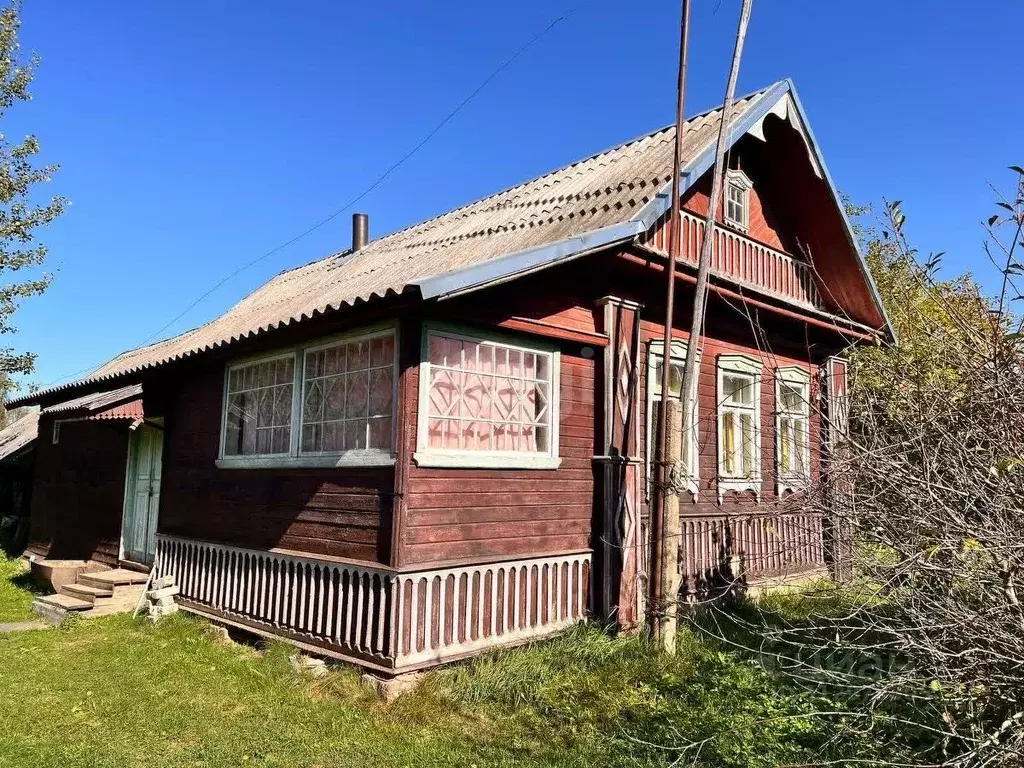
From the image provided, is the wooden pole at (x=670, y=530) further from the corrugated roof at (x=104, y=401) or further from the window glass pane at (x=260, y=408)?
the corrugated roof at (x=104, y=401)

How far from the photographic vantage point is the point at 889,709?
172 inches

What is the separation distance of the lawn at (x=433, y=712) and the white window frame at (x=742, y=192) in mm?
5201

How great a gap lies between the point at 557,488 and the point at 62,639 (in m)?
5.47

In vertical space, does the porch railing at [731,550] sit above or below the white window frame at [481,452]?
below

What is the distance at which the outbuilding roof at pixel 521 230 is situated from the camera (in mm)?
5988

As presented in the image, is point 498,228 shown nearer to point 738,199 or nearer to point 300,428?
point 300,428

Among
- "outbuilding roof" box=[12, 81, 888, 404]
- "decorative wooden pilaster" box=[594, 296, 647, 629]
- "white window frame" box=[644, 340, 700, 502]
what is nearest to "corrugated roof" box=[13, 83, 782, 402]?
"outbuilding roof" box=[12, 81, 888, 404]

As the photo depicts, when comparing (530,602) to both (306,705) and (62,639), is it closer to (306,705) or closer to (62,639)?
(306,705)

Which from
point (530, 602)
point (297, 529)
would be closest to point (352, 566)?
point (297, 529)

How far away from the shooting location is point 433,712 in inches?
211

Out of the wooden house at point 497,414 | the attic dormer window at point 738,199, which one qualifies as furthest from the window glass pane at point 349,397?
the attic dormer window at point 738,199

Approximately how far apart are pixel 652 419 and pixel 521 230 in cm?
242

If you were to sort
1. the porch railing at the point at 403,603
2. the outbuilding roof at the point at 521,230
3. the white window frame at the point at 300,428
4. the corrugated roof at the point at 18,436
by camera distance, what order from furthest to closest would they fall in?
the corrugated roof at the point at 18,436
the white window frame at the point at 300,428
the outbuilding roof at the point at 521,230
the porch railing at the point at 403,603

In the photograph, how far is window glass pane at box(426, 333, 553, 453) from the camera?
20.5 feet
